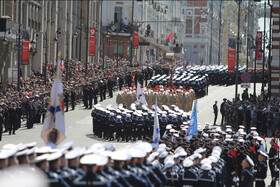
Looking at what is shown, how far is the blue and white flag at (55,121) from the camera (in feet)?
44.2

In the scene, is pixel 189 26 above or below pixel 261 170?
above

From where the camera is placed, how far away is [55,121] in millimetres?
13508

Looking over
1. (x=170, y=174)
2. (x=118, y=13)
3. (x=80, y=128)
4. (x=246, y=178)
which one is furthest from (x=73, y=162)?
(x=118, y=13)

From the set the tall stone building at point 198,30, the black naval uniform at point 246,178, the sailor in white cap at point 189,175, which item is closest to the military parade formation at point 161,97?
the black naval uniform at point 246,178

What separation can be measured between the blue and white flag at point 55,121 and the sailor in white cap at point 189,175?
233 cm

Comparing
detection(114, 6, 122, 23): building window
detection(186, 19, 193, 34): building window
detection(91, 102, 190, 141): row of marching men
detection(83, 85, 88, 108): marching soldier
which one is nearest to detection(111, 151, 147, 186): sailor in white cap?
detection(91, 102, 190, 141): row of marching men

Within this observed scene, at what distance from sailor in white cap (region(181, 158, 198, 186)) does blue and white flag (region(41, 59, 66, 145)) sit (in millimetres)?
2333

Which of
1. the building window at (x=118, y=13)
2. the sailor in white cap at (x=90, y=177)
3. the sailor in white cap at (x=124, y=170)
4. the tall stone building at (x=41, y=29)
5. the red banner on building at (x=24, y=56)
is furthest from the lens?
the building window at (x=118, y=13)

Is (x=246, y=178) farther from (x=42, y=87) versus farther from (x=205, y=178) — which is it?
(x=42, y=87)

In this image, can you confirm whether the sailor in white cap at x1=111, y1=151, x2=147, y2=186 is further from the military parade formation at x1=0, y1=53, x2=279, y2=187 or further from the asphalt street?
the asphalt street

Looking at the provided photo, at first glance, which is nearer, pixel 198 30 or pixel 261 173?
pixel 261 173

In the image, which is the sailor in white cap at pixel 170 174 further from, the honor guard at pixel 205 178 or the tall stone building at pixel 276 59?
the tall stone building at pixel 276 59

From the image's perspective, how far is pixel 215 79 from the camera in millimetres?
62031

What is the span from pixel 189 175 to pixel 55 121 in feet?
8.79
